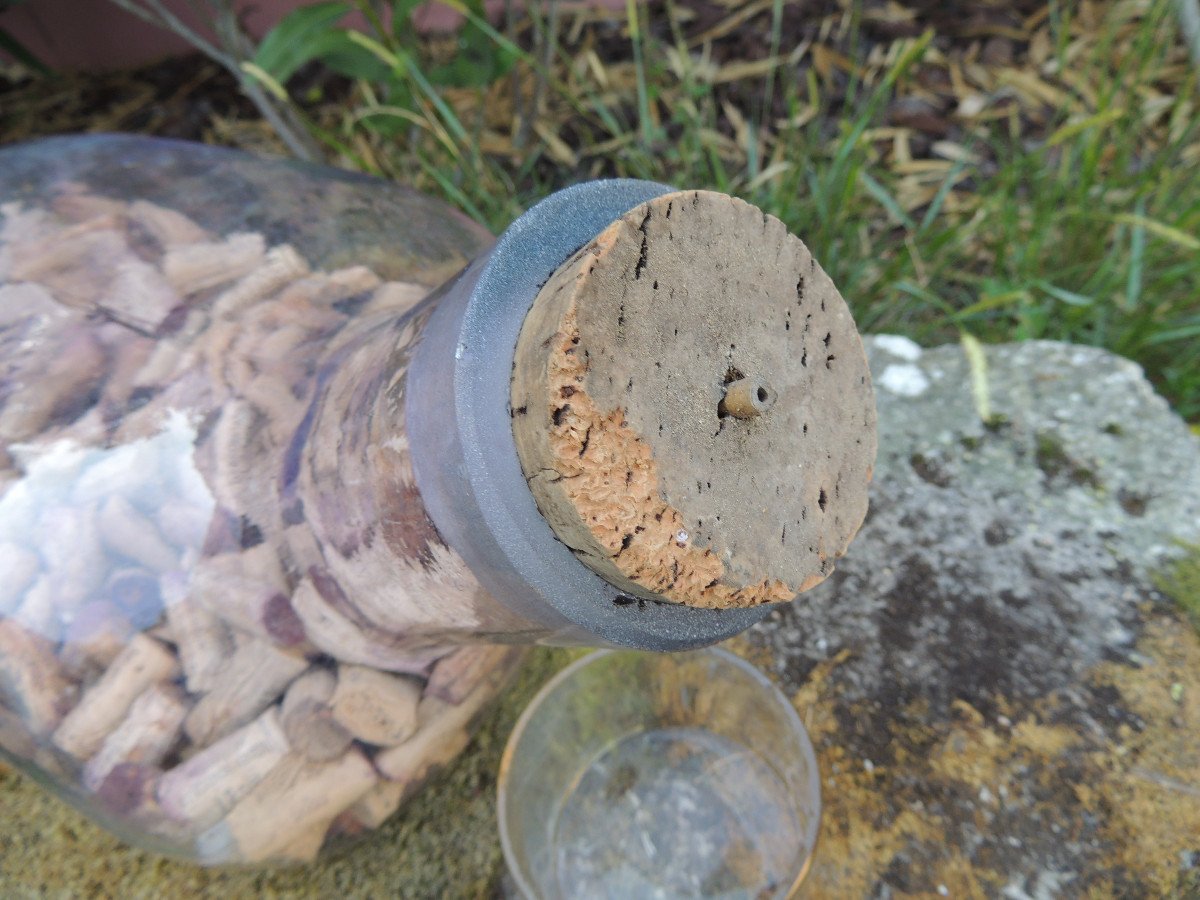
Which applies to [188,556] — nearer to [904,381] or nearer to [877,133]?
[904,381]

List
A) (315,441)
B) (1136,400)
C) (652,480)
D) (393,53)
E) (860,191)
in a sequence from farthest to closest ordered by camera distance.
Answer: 1. (860,191)
2. (393,53)
3. (1136,400)
4. (315,441)
5. (652,480)

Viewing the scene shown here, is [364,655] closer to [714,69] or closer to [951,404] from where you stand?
[951,404]

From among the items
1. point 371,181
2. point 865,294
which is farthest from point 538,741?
point 865,294

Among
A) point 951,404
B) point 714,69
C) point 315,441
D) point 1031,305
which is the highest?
point 315,441

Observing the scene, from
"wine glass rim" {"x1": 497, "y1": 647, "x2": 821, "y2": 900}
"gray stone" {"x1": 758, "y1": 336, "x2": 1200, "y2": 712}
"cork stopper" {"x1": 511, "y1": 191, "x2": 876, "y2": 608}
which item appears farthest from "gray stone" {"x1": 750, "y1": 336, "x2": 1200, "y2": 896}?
"cork stopper" {"x1": 511, "y1": 191, "x2": 876, "y2": 608}

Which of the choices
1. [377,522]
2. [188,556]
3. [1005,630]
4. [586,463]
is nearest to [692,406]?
[586,463]

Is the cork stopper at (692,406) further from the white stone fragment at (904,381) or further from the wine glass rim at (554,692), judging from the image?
the white stone fragment at (904,381)
